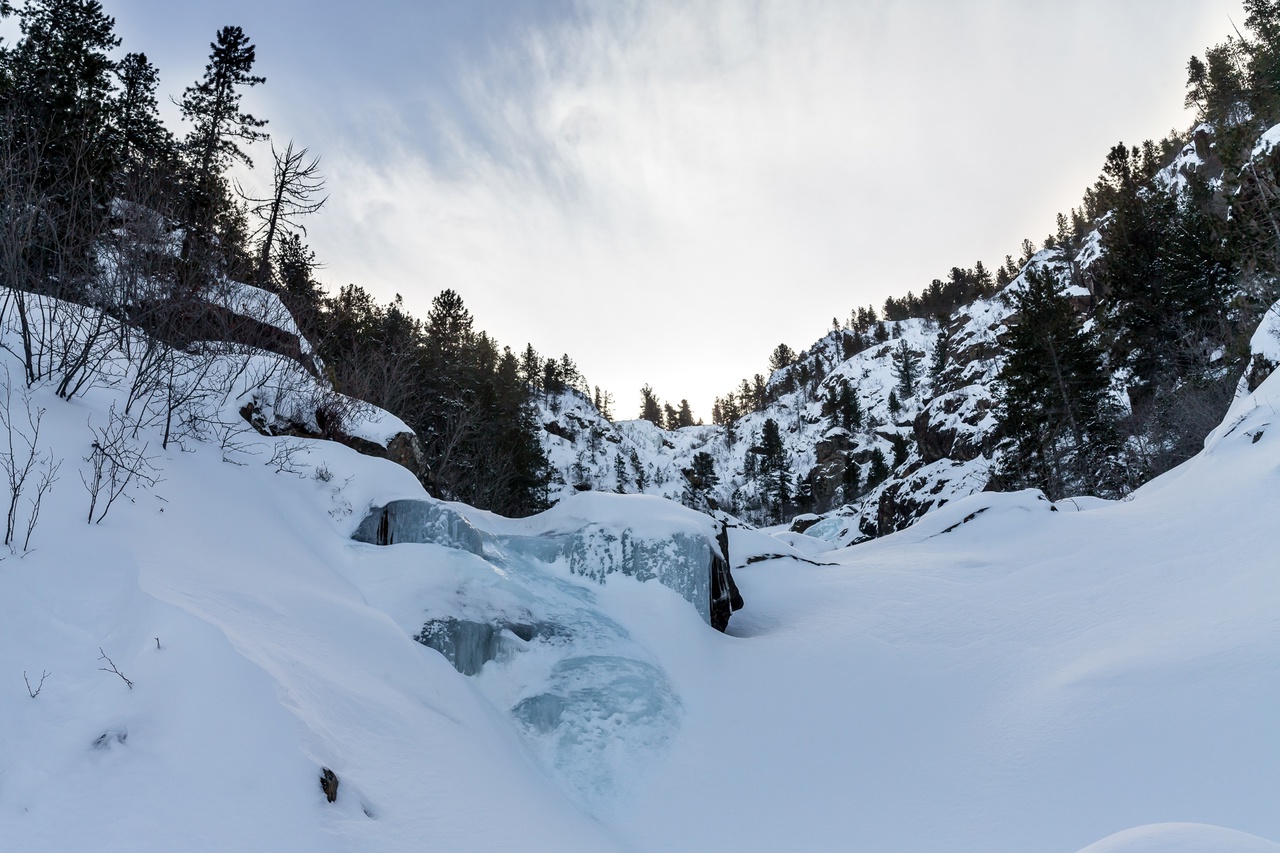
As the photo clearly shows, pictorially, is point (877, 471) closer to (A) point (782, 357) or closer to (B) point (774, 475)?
(B) point (774, 475)

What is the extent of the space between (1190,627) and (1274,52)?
46.5m

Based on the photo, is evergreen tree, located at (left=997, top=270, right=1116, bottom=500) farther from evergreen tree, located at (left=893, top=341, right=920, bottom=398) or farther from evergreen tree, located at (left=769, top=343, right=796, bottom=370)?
evergreen tree, located at (left=769, top=343, right=796, bottom=370)

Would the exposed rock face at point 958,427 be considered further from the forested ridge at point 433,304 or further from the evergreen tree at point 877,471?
the evergreen tree at point 877,471

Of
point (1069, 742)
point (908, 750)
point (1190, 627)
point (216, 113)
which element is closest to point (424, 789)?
point (908, 750)

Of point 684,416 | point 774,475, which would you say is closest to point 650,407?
point 684,416

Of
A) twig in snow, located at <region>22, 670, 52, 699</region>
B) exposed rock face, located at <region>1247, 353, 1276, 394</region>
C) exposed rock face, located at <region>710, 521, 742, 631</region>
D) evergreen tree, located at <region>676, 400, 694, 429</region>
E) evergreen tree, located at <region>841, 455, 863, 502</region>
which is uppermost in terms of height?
evergreen tree, located at <region>676, 400, 694, 429</region>

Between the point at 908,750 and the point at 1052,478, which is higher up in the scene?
the point at 1052,478

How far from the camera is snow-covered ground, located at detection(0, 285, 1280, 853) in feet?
9.48

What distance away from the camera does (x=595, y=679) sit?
6.55 meters

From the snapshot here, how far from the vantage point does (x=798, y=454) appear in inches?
2975

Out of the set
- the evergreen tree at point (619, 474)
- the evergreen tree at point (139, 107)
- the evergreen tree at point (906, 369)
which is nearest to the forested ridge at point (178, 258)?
the evergreen tree at point (139, 107)

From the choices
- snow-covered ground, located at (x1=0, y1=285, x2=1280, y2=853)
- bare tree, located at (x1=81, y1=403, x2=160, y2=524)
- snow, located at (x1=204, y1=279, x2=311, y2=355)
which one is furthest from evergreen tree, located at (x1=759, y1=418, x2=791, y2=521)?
bare tree, located at (x1=81, y1=403, x2=160, y2=524)

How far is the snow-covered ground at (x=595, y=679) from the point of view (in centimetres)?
289

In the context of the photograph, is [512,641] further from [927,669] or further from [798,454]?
[798,454]
